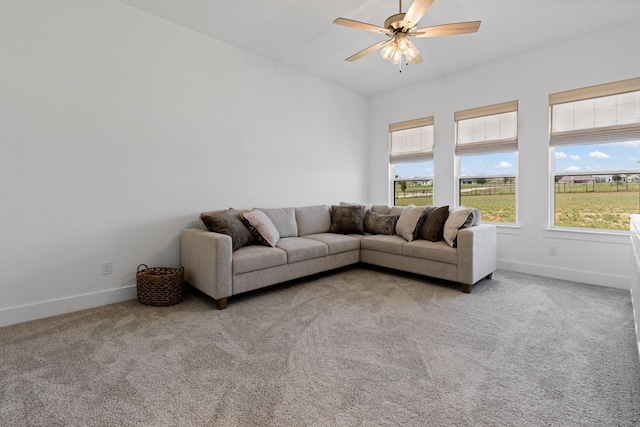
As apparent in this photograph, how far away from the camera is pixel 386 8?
10.0 ft

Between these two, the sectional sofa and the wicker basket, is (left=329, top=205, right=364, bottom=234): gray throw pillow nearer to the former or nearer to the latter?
the sectional sofa

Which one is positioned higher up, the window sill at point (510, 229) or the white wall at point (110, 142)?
the white wall at point (110, 142)

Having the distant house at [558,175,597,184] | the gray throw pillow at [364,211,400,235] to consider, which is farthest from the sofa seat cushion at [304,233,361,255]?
the distant house at [558,175,597,184]

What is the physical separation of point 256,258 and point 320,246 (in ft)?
2.99

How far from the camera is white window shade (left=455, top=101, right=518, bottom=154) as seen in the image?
13.9ft

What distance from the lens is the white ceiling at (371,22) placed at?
3.02 metres

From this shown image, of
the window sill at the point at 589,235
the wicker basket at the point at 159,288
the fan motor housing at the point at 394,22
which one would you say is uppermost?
the fan motor housing at the point at 394,22

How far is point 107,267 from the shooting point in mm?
3025

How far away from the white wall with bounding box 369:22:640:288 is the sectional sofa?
0.76 meters

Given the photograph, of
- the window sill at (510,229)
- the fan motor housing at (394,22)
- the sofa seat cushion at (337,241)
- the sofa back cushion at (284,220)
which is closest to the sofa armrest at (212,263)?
the sofa back cushion at (284,220)

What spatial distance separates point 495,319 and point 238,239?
97.4 inches

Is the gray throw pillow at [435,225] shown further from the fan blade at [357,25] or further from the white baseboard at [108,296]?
the fan blade at [357,25]

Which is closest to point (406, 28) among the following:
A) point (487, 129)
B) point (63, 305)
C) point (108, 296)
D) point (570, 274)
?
point (487, 129)

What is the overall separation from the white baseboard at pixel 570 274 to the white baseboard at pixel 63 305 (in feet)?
15.1
